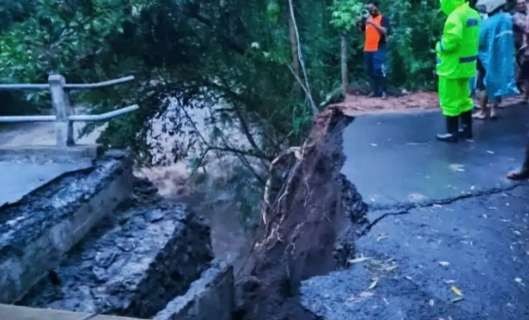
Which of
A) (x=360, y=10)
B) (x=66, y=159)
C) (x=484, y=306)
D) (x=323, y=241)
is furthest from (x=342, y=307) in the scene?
(x=360, y=10)

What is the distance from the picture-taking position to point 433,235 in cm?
528

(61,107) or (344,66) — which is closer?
(61,107)

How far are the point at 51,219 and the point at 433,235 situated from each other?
10.5ft

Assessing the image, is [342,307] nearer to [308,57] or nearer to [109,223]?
[109,223]

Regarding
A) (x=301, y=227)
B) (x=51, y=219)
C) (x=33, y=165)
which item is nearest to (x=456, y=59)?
(x=301, y=227)

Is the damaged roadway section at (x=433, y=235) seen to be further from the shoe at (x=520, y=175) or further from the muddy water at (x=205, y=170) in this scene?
the muddy water at (x=205, y=170)

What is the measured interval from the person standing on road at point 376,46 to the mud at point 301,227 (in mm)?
1869

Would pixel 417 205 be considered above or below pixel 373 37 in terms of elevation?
below

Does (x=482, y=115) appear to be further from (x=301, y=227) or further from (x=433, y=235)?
(x=433, y=235)

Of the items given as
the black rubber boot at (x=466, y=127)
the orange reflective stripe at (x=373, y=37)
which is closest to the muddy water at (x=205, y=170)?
the orange reflective stripe at (x=373, y=37)

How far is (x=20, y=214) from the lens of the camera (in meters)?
5.84

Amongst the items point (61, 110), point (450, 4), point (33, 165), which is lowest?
point (33, 165)

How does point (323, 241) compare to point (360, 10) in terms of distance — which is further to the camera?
point (360, 10)

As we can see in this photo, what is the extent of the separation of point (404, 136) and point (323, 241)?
2196 mm
